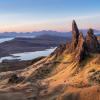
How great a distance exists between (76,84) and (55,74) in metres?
12.6

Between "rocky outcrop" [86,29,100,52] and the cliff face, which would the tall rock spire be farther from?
"rocky outcrop" [86,29,100,52]

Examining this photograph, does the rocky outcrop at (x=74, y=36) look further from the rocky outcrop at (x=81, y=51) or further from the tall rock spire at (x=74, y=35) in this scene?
the rocky outcrop at (x=81, y=51)

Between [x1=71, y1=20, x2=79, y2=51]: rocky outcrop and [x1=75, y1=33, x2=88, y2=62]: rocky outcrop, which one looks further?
[x1=71, y1=20, x2=79, y2=51]: rocky outcrop

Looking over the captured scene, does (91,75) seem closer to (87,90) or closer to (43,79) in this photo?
(87,90)

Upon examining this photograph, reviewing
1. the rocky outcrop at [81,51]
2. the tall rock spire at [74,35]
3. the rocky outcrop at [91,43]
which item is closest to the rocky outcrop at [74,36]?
the tall rock spire at [74,35]

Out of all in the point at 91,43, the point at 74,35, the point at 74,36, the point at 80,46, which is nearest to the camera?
the point at 80,46

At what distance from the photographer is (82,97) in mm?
45531

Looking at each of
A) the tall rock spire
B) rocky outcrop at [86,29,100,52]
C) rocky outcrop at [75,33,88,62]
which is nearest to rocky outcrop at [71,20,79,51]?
the tall rock spire

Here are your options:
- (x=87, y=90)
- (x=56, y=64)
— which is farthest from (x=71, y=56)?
(x=87, y=90)

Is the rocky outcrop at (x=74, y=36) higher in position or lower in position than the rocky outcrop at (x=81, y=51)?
higher

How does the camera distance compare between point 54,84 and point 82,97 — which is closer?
point 82,97

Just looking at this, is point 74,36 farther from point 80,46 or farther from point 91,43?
point 80,46

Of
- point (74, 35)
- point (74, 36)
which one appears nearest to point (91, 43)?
point (74, 36)

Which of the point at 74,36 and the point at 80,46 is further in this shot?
the point at 74,36
